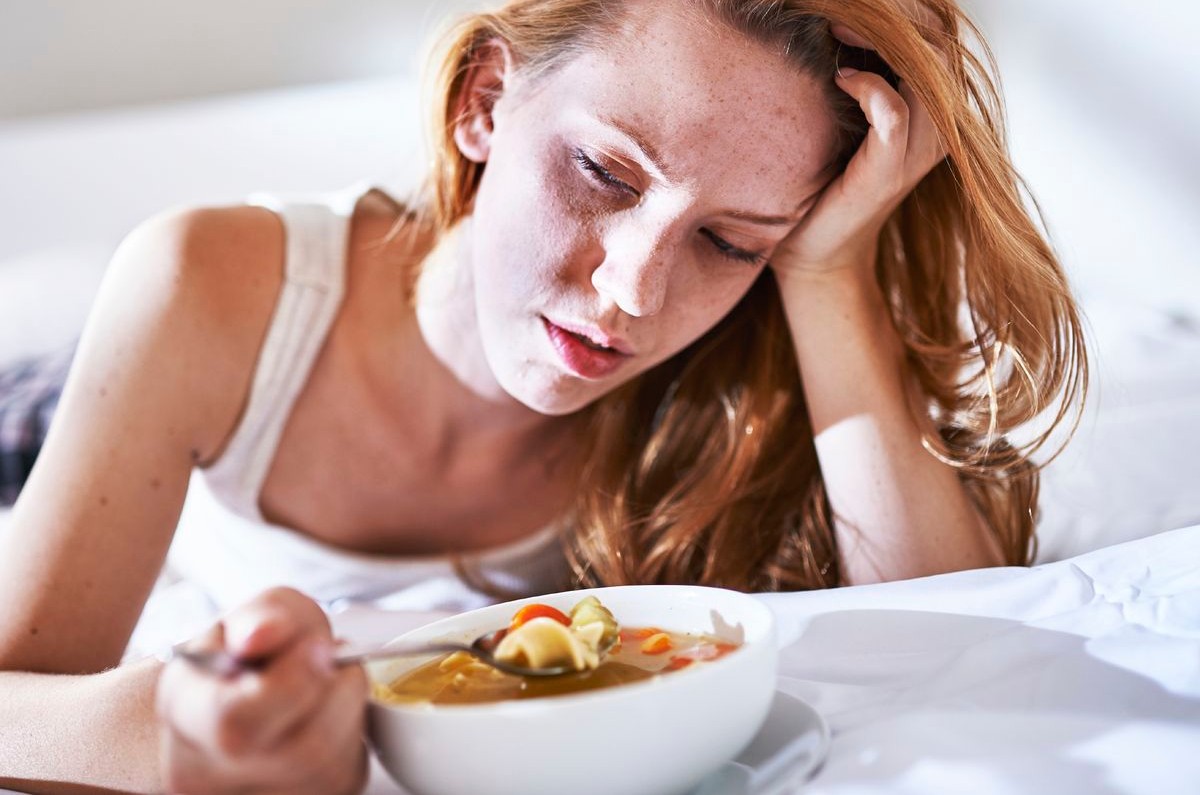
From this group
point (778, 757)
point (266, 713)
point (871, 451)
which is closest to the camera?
point (266, 713)

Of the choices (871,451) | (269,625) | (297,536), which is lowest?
(297,536)

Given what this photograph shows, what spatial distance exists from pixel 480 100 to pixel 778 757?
636 mm

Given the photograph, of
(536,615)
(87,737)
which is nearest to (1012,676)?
(536,615)

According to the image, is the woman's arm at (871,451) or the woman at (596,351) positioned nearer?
the woman at (596,351)

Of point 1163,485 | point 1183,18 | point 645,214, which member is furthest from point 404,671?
point 1183,18

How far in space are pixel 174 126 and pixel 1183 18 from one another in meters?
1.75

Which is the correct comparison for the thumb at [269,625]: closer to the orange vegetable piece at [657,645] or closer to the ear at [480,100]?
the orange vegetable piece at [657,645]

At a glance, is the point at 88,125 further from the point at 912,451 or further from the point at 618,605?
the point at 618,605

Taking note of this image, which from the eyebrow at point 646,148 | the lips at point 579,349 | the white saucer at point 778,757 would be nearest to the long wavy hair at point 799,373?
the eyebrow at point 646,148

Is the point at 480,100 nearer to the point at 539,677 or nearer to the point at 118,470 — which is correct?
the point at 118,470

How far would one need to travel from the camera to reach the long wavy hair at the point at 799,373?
2.84ft

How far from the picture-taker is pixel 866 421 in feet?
3.33

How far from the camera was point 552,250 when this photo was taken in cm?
83

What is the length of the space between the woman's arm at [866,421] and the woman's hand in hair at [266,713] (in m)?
0.63
